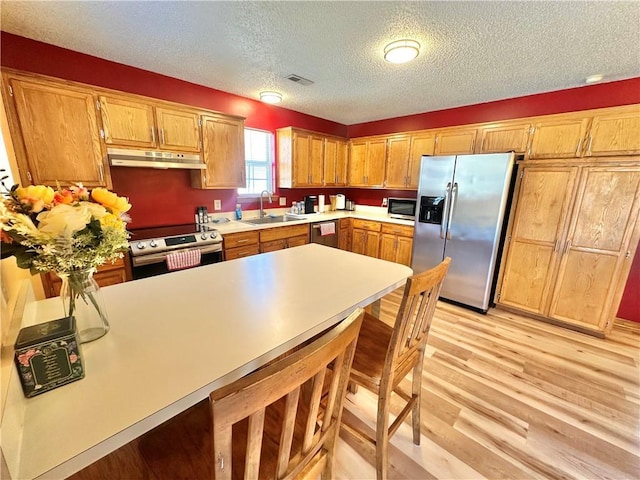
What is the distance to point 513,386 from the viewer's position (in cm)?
194

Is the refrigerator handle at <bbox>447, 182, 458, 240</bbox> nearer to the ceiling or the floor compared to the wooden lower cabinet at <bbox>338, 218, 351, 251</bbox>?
nearer to the ceiling

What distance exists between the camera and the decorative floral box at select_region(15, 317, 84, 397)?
62cm

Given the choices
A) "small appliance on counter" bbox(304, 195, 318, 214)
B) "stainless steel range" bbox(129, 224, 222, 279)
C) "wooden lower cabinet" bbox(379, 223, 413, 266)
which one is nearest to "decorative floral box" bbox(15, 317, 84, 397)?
"stainless steel range" bbox(129, 224, 222, 279)

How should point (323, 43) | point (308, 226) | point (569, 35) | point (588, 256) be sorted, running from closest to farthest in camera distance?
point (569, 35) → point (323, 43) → point (588, 256) → point (308, 226)

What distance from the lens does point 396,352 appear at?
108cm

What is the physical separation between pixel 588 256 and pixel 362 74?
281cm

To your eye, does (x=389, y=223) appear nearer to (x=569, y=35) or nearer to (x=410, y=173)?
(x=410, y=173)

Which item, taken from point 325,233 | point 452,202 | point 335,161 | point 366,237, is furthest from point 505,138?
point 325,233

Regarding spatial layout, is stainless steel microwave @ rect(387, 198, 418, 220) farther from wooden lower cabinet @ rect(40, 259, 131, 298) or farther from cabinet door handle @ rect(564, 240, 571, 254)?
wooden lower cabinet @ rect(40, 259, 131, 298)

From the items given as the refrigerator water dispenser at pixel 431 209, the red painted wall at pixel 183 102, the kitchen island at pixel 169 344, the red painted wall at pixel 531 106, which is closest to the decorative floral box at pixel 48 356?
the kitchen island at pixel 169 344

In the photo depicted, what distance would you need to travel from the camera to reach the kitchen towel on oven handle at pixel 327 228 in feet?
12.4

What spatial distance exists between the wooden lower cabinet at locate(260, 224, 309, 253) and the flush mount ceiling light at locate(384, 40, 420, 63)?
2109mm

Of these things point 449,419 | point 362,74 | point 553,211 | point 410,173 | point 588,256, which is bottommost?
point 449,419

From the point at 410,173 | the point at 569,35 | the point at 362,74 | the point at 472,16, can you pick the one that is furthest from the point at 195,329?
the point at 410,173
